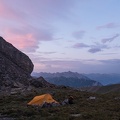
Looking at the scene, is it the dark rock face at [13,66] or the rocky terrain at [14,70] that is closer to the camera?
the rocky terrain at [14,70]

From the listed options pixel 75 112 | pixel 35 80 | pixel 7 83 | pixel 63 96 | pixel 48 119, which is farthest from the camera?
pixel 35 80

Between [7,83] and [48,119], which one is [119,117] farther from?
[7,83]

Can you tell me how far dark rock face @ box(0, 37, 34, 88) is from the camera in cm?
7426

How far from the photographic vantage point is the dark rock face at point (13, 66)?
7426 cm

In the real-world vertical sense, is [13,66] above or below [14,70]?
above

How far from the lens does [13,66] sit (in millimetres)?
83125

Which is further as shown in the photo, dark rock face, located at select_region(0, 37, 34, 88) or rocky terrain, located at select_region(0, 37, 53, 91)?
dark rock face, located at select_region(0, 37, 34, 88)

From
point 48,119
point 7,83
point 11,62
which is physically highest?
point 11,62

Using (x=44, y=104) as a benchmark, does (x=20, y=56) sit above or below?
above

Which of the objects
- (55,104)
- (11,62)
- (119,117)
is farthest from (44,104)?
(11,62)

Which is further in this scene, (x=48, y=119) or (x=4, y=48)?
(x=4, y=48)

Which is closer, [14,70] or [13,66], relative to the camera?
[14,70]

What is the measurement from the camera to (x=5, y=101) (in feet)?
159

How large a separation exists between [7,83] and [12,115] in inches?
1567
